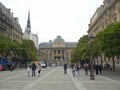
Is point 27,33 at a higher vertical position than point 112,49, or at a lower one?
higher

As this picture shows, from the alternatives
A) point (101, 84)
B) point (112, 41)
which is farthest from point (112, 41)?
point (101, 84)

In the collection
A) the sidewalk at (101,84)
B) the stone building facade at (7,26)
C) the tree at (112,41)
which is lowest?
the sidewalk at (101,84)

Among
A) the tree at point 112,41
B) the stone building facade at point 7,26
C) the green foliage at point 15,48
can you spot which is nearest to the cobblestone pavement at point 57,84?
the tree at point 112,41

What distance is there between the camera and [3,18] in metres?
105

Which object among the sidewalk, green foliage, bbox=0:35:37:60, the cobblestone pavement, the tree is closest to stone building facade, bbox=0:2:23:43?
green foliage, bbox=0:35:37:60

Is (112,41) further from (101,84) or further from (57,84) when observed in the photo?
(57,84)

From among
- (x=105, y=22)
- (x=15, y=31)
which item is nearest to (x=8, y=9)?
(x=15, y=31)

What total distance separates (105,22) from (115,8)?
1440cm

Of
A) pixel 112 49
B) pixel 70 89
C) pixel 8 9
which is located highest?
pixel 8 9

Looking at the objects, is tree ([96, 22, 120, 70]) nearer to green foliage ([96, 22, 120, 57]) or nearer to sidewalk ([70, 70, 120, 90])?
green foliage ([96, 22, 120, 57])

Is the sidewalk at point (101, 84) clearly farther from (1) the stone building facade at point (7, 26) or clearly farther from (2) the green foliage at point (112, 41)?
(1) the stone building facade at point (7, 26)

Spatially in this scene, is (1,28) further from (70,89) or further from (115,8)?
(70,89)

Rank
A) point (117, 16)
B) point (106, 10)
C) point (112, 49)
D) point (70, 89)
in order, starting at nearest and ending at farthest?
point (70, 89) < point (112, 49) < point (117, 16) < point (106, 10)

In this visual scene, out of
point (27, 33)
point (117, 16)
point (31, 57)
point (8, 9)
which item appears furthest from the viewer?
point (27, 33)
